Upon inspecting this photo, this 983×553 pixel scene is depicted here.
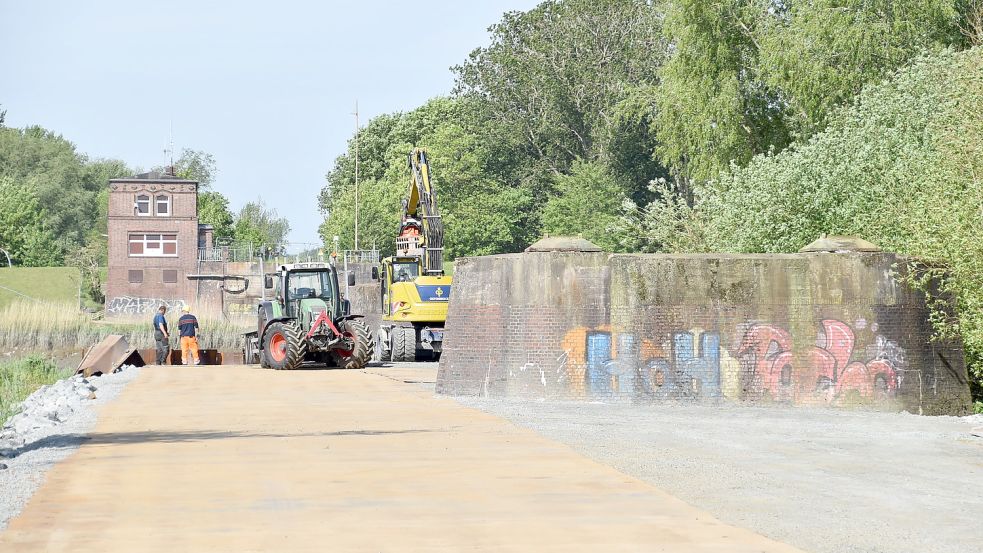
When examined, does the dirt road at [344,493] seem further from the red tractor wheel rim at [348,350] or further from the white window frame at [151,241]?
the white window frame at [151,241]

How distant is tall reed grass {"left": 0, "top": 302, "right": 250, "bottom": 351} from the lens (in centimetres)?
4497

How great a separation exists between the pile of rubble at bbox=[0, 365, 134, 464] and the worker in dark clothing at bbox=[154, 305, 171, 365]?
10.3 metres

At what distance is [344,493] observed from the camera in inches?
438

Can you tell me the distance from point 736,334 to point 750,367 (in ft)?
1.82

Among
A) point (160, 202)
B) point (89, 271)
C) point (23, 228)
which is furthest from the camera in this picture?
point (23, 228)

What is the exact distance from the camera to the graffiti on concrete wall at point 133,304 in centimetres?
7538

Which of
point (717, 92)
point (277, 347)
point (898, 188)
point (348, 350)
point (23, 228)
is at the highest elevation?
point (23, 228)

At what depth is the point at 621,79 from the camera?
2763 inches

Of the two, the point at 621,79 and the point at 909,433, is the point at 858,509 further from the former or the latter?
the point at 621,79

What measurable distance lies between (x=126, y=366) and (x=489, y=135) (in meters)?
46.9

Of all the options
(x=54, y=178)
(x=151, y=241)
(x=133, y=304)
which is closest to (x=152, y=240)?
(x=151, y=241)

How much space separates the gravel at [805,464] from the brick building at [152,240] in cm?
6049

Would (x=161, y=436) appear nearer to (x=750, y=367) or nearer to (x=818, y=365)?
(x=750, y=367)

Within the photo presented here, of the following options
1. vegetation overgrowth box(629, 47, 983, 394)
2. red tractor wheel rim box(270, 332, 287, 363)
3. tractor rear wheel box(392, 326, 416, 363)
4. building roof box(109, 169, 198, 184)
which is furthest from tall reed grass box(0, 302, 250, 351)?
building roof box(109, 169, 198, 184)
